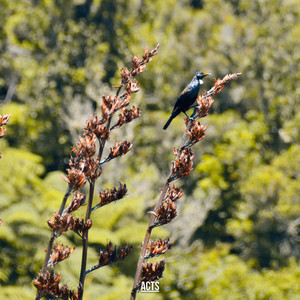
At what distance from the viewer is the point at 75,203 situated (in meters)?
1.65

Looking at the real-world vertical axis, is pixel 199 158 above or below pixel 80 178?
above

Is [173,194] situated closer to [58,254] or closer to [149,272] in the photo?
[149,272]

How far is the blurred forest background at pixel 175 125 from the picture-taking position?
31.3 ft

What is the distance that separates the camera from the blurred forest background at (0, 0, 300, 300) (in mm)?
9531

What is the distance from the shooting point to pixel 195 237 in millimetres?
12352

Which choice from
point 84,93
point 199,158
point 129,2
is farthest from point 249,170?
point 129,2

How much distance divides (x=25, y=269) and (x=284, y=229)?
6591 millimetres

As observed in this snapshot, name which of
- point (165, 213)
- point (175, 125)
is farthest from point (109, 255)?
point (175, 125)

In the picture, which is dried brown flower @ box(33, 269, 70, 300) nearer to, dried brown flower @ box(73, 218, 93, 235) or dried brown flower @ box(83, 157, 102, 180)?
dried brown flower @ box(73, 218, 93, 235)

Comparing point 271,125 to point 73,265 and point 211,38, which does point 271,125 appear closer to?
point 211,38

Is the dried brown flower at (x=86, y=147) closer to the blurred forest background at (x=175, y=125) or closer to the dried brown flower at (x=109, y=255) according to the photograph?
the dried brown flower at (x=109, y=255)

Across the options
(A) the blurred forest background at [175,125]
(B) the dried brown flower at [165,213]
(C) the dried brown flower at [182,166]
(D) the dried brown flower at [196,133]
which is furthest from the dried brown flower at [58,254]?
(A) the blurred forest background at [175,125]

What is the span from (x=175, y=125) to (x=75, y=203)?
1094cm

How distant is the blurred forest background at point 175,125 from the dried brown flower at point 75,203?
6820 mm
